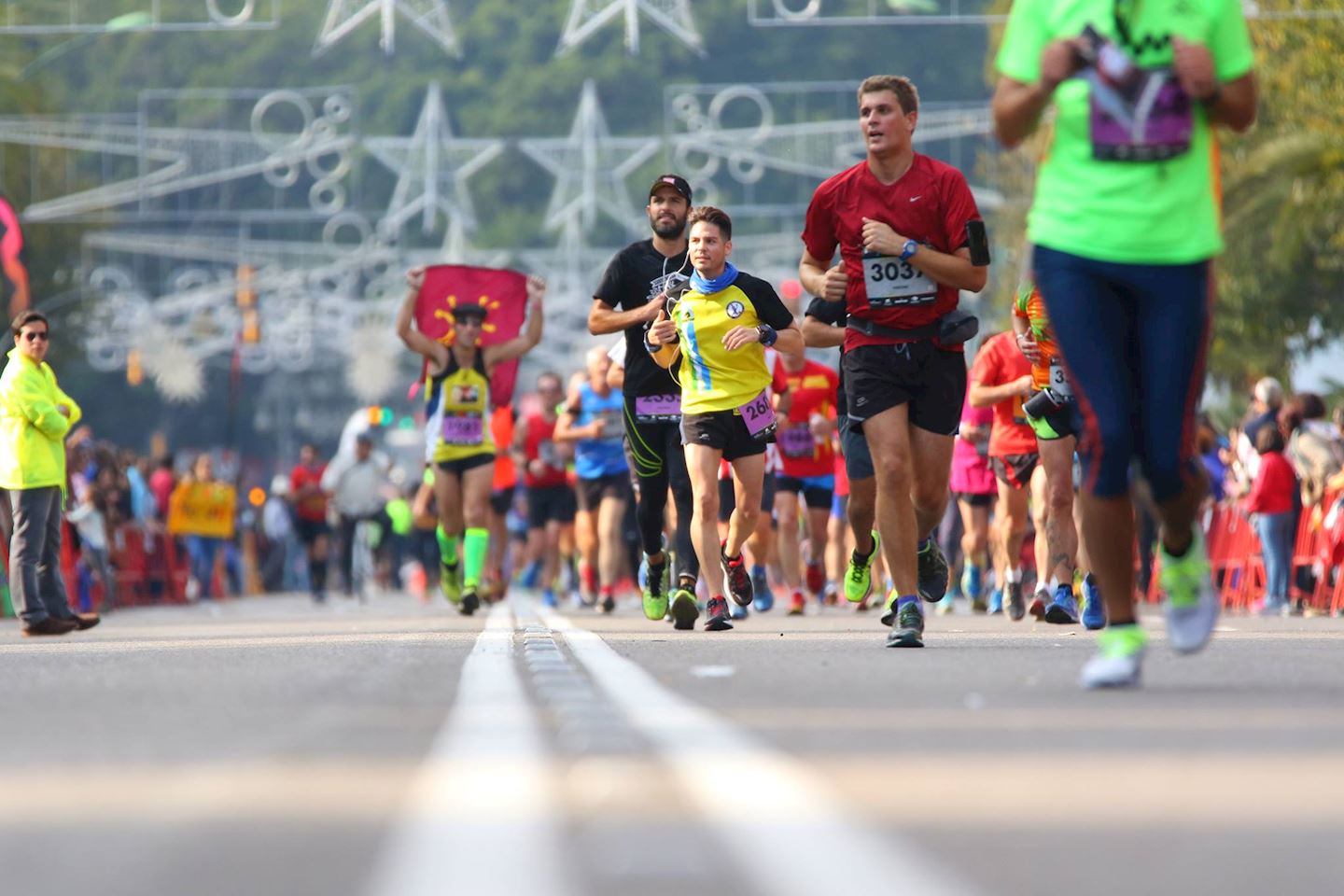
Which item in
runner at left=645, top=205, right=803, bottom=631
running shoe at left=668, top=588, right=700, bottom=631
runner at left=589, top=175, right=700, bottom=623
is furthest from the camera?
runner at left=589, top=175, right=700, bottom=623

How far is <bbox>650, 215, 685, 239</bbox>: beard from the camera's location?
1365 cm

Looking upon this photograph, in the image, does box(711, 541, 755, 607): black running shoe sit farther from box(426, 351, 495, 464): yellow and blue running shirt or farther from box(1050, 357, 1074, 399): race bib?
box(426, 351, 495, 464): yellow and blue running shirt

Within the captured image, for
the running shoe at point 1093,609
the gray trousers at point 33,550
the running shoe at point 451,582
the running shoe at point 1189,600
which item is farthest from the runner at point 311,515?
the running shoe at point 1189,600

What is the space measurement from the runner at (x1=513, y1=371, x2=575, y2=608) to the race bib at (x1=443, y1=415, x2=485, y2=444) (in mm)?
5455

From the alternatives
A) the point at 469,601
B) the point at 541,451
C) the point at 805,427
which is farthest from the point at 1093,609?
the point at 541,451

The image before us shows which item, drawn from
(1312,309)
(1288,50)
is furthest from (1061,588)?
(1312,309)

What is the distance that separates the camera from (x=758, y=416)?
1309 cm

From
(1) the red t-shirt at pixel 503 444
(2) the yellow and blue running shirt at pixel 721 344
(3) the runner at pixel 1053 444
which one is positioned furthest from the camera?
(1) the red t-shirt at pixel 503 444

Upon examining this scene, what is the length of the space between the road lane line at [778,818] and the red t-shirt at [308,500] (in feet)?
90.7

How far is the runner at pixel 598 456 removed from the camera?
68.1 ft

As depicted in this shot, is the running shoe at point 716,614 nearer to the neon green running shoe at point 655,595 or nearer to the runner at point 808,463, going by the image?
the neon green running shoe at point 655,595

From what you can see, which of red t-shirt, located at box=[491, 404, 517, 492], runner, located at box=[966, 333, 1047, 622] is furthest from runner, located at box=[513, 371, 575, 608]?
runner, located at box=[966, 333, 1047, 622]

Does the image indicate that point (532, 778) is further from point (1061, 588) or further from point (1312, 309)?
point (1312, 309)

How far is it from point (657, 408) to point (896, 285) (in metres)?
3.24
